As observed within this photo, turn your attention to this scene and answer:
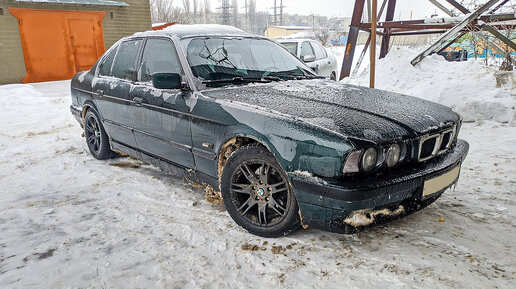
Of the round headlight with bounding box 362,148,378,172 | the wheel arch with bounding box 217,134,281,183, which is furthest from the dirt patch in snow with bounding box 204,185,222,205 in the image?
the round headlight with bounding box 362,148,378,172

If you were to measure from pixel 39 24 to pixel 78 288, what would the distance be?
13.6 meters

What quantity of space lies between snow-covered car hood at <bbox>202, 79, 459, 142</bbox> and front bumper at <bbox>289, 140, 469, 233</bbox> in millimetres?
271

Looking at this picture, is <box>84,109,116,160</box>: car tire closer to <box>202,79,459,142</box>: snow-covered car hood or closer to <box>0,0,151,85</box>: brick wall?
<box>202,79,459,142</box>: snow-covered car hood

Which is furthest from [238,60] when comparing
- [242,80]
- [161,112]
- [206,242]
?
[206,242]

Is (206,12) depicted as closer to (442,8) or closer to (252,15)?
(252,15)

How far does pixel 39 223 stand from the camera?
2.93 meters

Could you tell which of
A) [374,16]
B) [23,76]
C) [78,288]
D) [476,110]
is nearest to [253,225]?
[78,288]

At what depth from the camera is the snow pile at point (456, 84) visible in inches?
233

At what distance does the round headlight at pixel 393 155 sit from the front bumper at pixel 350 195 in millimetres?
87

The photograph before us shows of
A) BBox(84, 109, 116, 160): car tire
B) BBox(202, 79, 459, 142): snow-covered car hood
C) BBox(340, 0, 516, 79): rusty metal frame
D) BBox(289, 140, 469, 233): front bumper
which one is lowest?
BBox(84, 109, 116, 160): car tire

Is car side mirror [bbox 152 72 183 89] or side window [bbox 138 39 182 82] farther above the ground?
side window [bbox 138 39 182 82]

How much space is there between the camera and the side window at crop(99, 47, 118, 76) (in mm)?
4211

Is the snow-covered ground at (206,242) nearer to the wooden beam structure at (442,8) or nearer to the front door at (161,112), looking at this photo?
the front door at (161,112)

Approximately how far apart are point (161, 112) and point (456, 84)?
5619 mm
